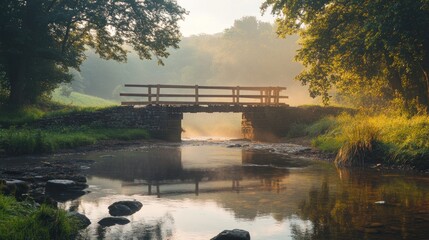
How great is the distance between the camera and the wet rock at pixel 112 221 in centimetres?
774

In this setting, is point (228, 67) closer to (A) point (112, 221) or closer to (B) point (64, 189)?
(B) point (64, 189)


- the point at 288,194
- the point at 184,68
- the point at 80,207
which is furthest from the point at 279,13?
the point at 184,68

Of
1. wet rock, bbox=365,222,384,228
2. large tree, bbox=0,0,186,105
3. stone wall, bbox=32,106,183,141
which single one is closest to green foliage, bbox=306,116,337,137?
stone wall, bbox=32,106,183,141

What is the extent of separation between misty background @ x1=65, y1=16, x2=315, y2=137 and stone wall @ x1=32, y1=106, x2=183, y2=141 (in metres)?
44.5

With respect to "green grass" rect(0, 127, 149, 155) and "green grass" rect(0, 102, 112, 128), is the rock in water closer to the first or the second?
"green grass" rect(0, 127, 149, 155)

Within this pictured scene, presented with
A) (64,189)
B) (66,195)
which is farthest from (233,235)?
(64,189)

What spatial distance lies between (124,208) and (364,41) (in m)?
16.1

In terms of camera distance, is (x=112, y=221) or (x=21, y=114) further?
(x=21, y=114)

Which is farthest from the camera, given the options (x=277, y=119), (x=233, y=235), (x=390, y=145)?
(x=277, y=119)

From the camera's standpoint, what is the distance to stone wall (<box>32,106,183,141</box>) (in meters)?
27.0

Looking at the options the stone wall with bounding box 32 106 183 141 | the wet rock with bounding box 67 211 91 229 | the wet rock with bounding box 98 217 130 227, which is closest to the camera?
the wet rock with bounding box 67 211 91 229

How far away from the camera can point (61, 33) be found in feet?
101

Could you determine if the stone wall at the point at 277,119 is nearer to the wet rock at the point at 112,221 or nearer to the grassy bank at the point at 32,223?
the wet rock at the point at 112,221

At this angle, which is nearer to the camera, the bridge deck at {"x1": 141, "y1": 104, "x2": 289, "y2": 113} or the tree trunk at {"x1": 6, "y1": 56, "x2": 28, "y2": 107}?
the tree trunk at {"x1": 6, "y1": 56, "x2": 28, "y2": 107}
